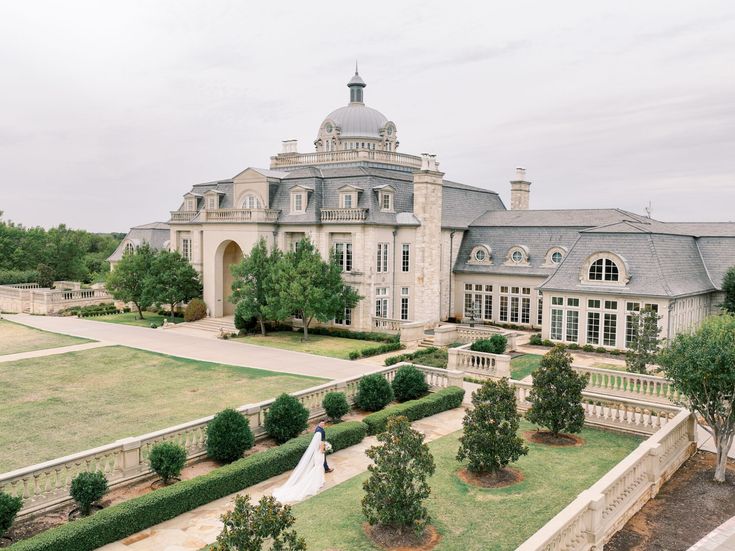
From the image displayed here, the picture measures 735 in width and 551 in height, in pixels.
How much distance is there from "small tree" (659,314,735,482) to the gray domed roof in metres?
40.1

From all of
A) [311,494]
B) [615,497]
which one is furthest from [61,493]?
[615,497]

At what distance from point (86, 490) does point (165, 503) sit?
5.87ft

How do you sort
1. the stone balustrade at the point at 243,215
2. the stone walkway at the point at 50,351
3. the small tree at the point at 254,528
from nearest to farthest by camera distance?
1. the small tree at the point at 254,528
2. the stone walkway at the point at 50,351
3. the stone balustrade at the point at 243,215

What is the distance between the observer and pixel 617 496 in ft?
44.0

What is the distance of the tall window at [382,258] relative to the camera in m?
39.7

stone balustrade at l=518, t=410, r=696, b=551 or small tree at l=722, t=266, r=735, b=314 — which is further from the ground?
small tree at l=722, t=266, r=735, b=314

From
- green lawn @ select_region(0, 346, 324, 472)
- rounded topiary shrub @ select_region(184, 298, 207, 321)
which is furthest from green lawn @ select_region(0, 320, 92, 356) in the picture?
rounded topiary shrub @ select_region(184, 298, 207, 321)

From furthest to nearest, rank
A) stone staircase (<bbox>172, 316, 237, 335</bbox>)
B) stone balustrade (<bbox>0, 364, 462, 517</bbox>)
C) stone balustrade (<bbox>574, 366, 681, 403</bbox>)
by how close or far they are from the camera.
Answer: stone staircase (<bbox>172, 316, 237, 335</bbox>) → stone balustrade (<bbox>574, 366, 681, 403</bbox>) → stone balustrade (<bbox>0, 364, 462, 517</bbox>)

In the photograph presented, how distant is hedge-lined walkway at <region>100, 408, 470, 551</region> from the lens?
12.5m

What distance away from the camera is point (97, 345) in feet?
115

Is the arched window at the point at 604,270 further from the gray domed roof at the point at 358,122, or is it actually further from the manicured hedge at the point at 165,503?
the gray domed roof at the point at 358,122

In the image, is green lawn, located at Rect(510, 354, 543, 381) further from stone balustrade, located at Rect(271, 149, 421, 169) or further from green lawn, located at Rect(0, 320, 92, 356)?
green lawn, located at Rect(0, 320, 92, 356)

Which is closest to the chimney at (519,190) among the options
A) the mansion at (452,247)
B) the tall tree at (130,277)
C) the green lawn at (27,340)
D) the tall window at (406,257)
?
the mansion at (452,247)

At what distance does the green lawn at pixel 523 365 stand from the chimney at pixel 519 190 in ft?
77.3
